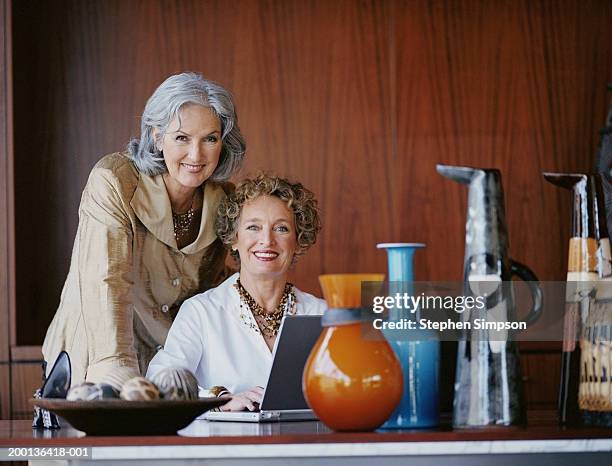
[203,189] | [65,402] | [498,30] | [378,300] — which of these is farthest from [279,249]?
[498,30]

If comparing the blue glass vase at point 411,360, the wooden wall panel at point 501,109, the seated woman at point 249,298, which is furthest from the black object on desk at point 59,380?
the wooden wall panel at point 501,109

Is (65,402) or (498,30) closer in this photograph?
(65,402)

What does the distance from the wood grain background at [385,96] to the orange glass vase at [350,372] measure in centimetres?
226

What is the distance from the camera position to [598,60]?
3822 millimetres

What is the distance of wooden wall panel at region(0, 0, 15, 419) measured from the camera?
3309 millimetres

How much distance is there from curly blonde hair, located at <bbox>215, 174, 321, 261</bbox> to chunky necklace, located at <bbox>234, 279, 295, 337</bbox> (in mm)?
163

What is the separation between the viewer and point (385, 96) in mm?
3758

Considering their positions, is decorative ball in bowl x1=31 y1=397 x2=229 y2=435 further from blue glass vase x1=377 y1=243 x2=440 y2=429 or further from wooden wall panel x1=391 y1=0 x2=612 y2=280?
wooden wall panel x1=391 y1=0 x2=612 y2=280

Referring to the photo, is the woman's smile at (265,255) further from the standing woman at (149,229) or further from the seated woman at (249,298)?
the standing woman at (149,229)

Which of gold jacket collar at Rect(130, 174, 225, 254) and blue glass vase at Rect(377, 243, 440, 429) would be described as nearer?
blue glass vase at Rect(377, 243, 440, 429)

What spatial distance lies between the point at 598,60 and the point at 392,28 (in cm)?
83

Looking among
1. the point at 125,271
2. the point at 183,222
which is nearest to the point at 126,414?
the point at 125,271

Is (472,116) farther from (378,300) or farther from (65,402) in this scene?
(65,402)

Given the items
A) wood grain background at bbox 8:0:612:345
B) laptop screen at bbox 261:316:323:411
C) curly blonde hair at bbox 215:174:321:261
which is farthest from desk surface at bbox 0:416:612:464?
wood grain background at bbox 8:0:612:345
